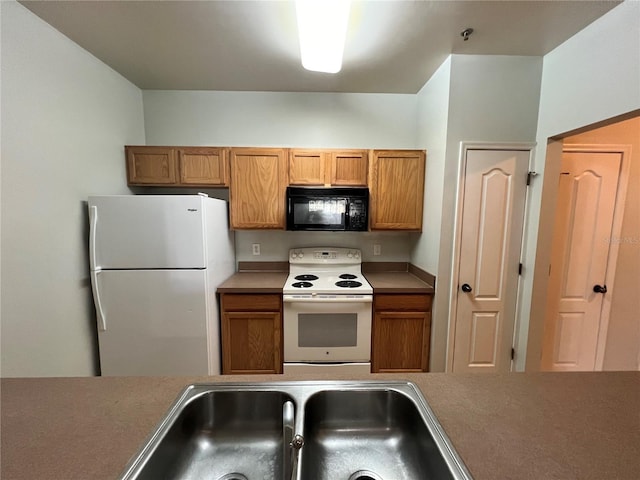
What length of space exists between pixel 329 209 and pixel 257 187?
0.69 m

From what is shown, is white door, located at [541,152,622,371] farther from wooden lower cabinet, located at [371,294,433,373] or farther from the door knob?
wooden lower cabinet, located at [371,294,433,373]

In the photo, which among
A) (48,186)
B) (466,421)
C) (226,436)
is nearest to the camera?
(466,421)

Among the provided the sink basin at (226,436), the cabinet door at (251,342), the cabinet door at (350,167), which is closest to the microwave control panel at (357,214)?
the cabinet door at (350,167)

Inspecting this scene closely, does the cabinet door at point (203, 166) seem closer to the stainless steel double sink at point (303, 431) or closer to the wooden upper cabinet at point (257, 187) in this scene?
the wooden upper cabinet at point (257, 187)

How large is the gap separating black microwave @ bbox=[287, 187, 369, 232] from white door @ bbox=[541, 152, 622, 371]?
5.24ft

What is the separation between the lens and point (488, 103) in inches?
77.7

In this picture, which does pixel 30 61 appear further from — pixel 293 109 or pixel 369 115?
pixel 369 115

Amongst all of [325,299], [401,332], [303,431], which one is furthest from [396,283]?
[303,431]

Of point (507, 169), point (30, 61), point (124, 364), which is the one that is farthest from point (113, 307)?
point (507, 169)

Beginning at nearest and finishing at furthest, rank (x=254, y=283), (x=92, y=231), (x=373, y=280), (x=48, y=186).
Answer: (x=48, y=186)
(x=92, y=231)
(x=254, y=283)
(x=373, y=280)

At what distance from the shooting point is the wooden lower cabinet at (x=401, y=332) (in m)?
2.22

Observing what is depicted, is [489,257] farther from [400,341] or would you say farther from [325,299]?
[325,299]

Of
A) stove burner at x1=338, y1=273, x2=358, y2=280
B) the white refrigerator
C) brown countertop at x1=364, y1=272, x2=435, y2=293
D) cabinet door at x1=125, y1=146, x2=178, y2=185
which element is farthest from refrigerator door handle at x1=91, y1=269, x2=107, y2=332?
brown countertop at x1=364, y1=272, x2=435, y2=293

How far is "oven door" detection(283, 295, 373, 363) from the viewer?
7.13 feet
